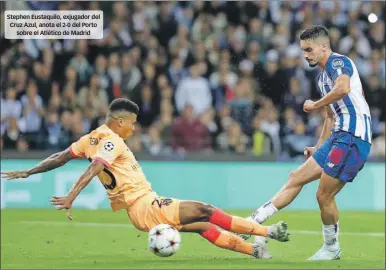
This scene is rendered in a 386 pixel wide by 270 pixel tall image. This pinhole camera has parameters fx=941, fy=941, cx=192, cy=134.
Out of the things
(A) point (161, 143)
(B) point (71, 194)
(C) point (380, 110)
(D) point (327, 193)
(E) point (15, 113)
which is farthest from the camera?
(C) point (380, 110)

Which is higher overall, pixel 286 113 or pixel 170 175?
A: pixel 286 113

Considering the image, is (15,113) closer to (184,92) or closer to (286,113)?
(184,92)

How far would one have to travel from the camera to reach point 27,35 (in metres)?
8.88

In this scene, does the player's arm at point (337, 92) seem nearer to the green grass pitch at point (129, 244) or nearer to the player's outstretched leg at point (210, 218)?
the player's outstretched leg at point (210, 218)

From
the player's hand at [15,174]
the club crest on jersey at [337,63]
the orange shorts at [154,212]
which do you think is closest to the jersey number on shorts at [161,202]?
the orange shorts at [154,212]

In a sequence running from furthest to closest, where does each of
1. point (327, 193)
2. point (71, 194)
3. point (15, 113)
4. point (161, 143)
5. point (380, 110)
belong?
point (380, 110) → point (161, 143) → point (15, 113) → point (327, 193) → point (71, 194)

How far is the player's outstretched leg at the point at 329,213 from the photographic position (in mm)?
9211

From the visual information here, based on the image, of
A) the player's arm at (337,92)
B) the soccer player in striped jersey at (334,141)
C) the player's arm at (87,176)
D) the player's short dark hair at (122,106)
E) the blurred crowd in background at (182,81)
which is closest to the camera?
the player's arm at (87,176)

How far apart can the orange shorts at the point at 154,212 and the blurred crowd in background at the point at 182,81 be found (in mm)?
6586

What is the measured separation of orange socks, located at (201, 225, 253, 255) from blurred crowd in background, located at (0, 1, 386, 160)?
6.78 meters

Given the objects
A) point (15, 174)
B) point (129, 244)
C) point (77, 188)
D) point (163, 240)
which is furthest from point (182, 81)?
point (77, 188)

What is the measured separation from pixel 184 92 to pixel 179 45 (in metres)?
1.18

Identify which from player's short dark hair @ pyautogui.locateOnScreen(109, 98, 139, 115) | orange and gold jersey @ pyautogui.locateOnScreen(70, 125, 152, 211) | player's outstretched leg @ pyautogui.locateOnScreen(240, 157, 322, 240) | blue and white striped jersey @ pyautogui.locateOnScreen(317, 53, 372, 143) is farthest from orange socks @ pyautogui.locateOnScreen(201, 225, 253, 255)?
blue and white striped jersey @ pyautogui.locateOnScreen(317, 53, 372, 143)

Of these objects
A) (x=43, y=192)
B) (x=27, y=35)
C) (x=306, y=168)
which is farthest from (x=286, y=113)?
(x=27, y=35)
